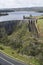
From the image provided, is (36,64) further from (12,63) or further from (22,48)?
(22,48)

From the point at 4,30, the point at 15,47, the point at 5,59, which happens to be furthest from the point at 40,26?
the point at 5,59

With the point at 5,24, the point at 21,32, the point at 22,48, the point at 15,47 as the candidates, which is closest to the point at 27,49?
the point at 22,48

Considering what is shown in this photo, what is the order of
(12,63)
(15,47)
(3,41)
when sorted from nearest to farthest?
1. (12,63)
2. (15,47)
3. (3,41)

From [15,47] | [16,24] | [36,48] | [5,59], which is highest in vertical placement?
[5,59]

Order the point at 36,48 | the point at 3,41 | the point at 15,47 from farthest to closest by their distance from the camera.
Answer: the point at 3,41 → the point at 15,47 → the point at 36,48

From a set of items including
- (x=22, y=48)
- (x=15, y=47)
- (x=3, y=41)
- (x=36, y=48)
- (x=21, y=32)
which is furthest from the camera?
(x=21, y=32)

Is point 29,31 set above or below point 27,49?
below

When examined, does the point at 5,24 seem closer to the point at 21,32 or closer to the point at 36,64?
the point at 21,32

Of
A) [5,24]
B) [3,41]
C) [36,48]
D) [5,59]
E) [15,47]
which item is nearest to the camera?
[5,59]

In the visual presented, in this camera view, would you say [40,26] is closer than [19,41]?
No
